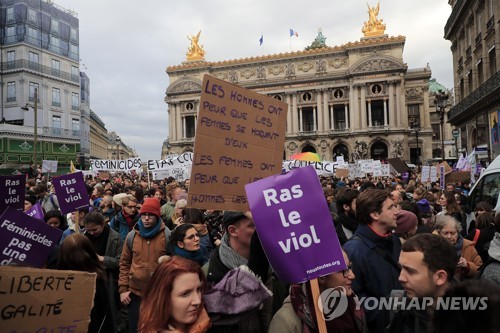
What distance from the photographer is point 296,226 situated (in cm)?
236

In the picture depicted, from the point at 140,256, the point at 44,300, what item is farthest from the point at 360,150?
the point at 44,300

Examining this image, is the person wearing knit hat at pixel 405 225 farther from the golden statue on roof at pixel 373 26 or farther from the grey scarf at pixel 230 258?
the golden statue on roof at pixel 373 26

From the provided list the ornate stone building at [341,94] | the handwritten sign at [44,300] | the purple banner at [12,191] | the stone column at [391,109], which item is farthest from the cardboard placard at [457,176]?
the stone column at [391,109]

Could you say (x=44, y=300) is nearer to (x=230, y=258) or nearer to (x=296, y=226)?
(x=230, y=258)

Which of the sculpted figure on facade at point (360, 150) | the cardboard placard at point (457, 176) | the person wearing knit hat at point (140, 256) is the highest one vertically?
the sculpted figure on facade at point (360, 150)

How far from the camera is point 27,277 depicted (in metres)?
2.13

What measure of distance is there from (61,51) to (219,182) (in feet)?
146

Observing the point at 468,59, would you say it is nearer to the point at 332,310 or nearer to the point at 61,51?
the point at 332,310

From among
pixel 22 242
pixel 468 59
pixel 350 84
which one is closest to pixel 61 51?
pixel 350 84

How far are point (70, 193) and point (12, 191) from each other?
117 cm

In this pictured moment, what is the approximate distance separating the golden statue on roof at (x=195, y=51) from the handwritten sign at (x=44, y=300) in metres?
61.4

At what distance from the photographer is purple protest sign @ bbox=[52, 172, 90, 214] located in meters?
6.16

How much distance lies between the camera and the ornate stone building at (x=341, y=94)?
49.1 metres

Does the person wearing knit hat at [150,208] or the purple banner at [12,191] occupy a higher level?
the purple banner at [12,191]
